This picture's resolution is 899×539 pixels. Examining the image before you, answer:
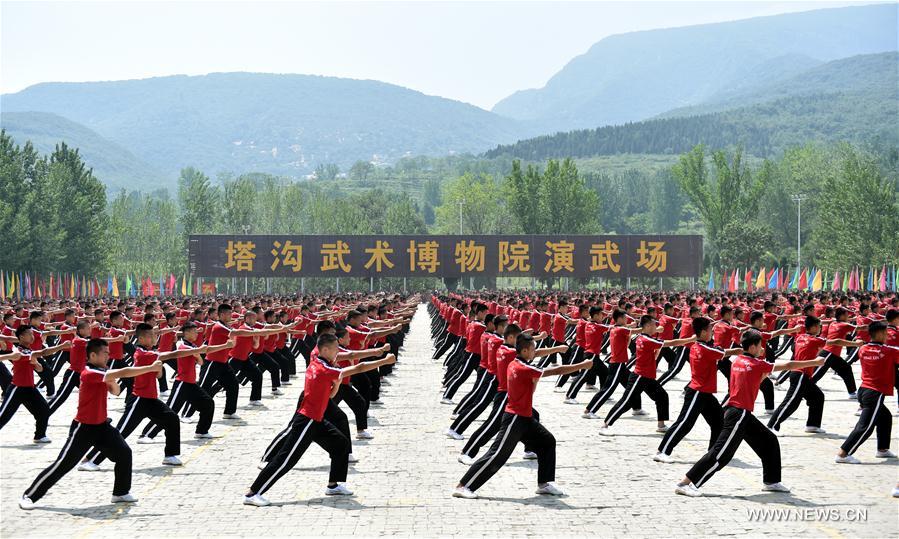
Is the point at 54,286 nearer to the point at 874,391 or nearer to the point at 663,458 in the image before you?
the point at 663,458

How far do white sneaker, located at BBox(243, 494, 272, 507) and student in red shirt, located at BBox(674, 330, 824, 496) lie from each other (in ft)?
13.0

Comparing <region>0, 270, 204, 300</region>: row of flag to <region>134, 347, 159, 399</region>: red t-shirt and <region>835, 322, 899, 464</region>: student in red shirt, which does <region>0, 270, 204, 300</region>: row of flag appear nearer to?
<region>134, 347, 159, 399</region>: red t-shirt

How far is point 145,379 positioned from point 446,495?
3725 mm

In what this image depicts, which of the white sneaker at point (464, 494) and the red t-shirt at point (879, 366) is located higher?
the red t-shirt at point (879, 366)

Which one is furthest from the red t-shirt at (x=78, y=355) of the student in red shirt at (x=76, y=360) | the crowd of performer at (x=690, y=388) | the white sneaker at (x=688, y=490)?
the white sneaker at (x=688, y=490)

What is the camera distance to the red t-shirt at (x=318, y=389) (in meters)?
9.89

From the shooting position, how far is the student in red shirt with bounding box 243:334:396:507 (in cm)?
977

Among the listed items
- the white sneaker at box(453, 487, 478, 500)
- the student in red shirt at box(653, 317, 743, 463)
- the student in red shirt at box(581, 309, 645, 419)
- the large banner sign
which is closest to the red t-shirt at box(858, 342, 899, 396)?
the student in red shirt at box(653, 317, 743, 463)

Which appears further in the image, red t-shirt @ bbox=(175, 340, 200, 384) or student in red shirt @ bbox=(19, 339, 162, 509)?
red t-shirt @ bbox=(175, 340, 200, 384)

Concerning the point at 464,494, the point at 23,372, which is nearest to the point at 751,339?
the point at 464,494

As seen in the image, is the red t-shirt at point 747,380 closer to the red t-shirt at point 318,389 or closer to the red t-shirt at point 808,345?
the red t-shirt at point 318,389

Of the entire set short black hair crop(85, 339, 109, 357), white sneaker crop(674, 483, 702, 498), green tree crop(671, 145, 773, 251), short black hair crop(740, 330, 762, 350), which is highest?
green tree crop(671, 145, 773, 251)

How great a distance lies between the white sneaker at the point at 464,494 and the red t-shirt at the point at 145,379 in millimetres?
3724

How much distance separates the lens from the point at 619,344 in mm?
15656
